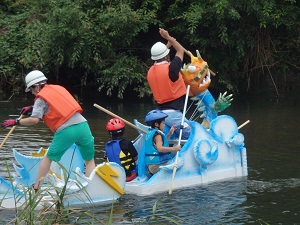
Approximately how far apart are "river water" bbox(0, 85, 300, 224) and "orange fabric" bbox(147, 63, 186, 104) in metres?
1.26

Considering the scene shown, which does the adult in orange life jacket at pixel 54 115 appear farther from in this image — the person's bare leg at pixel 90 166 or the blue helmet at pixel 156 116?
the blue helmet at pixel 156 116

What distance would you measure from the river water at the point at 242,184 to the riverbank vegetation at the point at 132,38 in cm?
158

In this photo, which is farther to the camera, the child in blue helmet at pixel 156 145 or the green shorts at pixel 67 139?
the child in blue helmet at pixel 156 145

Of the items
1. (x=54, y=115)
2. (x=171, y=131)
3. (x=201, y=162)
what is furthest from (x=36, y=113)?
(x=201, y=162)

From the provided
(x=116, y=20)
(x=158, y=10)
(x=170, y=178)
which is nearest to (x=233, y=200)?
(x=170, y=178)

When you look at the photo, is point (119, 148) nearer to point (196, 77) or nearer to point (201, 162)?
point (201, 162)

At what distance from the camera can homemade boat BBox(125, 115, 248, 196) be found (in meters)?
9.31

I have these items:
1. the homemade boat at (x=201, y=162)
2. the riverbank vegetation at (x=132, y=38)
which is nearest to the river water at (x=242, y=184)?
the homemade boat at (x=201, y=162)

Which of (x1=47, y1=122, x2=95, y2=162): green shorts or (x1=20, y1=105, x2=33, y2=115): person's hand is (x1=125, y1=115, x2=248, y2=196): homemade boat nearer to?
(x1=47, y1=122, x2=95, y2=162): green shorts

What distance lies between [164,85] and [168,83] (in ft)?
0.19

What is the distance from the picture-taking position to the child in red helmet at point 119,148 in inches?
370

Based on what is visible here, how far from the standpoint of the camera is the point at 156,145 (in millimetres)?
9375

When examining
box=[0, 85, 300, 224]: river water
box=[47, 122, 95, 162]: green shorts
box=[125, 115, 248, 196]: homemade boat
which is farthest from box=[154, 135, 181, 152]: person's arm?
box=[47, 122, 95, 162]: green shorts

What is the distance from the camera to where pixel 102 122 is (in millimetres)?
14781
